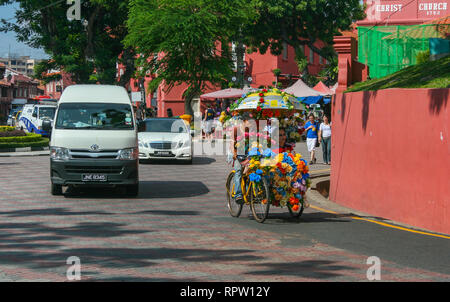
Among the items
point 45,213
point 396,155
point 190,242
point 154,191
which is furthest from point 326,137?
point 190,242

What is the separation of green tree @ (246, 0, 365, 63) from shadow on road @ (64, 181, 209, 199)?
1111 inches

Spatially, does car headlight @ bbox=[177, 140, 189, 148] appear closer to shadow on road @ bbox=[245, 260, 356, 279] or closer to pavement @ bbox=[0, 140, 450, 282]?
pavement @ bbox=[0, 140, 450, 282]

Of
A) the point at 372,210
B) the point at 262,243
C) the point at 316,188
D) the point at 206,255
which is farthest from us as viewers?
the point at 316,188

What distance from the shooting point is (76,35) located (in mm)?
43594

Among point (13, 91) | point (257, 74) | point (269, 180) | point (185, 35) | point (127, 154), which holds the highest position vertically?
point (13, 91)

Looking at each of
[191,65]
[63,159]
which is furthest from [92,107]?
[191,65]

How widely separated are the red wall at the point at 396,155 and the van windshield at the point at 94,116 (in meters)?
4.62

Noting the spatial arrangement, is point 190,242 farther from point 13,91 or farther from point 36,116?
point 13,91

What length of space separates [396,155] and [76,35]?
35.2m

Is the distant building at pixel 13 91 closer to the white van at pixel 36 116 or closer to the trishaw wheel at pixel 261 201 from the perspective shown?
the white van at pixel 36 116

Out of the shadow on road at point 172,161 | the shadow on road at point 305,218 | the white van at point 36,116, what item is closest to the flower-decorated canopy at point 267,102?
the shadow on road at point 305,218

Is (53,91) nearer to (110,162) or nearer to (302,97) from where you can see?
(302,97)

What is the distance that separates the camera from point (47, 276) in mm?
6660

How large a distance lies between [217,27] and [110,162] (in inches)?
778
